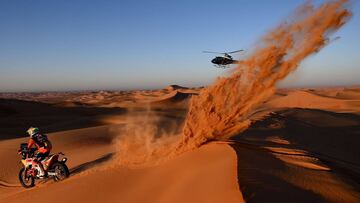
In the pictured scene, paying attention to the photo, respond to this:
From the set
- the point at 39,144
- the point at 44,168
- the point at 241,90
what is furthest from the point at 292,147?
the point at 39,144

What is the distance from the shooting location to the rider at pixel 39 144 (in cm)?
1036

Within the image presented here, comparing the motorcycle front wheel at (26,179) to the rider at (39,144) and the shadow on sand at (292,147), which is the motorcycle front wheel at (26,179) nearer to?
the rider at (39,144)

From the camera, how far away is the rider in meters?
10.4

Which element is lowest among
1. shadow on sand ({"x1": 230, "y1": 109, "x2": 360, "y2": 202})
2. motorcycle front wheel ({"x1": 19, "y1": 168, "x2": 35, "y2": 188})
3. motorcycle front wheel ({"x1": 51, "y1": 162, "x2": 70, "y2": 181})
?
motorcycle front wheel ({"x1": 19, "y1": 168, "x2": 35, "y2": 188})

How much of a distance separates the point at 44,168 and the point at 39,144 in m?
0.67

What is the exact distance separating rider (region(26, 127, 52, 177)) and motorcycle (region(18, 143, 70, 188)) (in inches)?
3.4

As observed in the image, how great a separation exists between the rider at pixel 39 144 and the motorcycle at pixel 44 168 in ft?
0.28

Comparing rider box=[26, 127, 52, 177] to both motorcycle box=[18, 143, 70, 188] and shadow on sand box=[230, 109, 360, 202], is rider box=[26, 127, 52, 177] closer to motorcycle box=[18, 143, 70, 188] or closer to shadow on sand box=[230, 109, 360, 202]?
motorcycle box=[18, 143, 70, 188]

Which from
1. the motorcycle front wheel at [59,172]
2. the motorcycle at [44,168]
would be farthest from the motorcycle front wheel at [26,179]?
the motorcycle front wheel at [59,172]

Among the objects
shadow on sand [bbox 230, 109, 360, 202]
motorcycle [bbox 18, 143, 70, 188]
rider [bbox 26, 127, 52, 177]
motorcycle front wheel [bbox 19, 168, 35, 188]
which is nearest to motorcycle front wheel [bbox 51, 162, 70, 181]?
motorcycle [bbox 18, 143, 70, 188]

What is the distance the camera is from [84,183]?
7.62m

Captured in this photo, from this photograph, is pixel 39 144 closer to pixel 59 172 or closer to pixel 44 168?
pixel 44 168

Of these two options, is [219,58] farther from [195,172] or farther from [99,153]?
[195,172]

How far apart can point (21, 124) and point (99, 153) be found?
16816 mm
